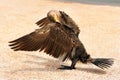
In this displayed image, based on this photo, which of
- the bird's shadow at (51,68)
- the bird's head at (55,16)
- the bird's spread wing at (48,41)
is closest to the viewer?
the bird's spread wing at (48,41)

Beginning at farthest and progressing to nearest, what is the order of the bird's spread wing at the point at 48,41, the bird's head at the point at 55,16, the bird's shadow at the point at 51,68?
the bird's shadow at the point at 51,68, the bird's head at the point at 55,16, the bird's spread wing at the point at 48,41

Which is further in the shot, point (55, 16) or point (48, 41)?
point (55, 16)

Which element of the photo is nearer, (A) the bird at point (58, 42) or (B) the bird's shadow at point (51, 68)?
(A) the bird at point (58, 42)

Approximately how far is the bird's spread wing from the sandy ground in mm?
483

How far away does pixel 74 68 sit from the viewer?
7574 mm

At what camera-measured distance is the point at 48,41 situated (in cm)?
680

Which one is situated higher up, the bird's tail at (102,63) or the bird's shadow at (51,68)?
the bird's tail at (102,63)

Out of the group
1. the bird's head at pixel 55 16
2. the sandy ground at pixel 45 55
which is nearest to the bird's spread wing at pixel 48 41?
the bird's head at pixel 55 16

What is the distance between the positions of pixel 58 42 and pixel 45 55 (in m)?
1.77

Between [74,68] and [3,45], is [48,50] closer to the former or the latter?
[74,68]

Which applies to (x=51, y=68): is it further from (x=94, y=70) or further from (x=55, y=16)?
(x=55, y=16)

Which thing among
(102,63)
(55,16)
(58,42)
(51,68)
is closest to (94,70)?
(102,63)

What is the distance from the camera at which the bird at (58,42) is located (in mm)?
6648

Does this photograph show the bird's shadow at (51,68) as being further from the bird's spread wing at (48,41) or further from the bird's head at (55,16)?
the bird's head at (55,16)
